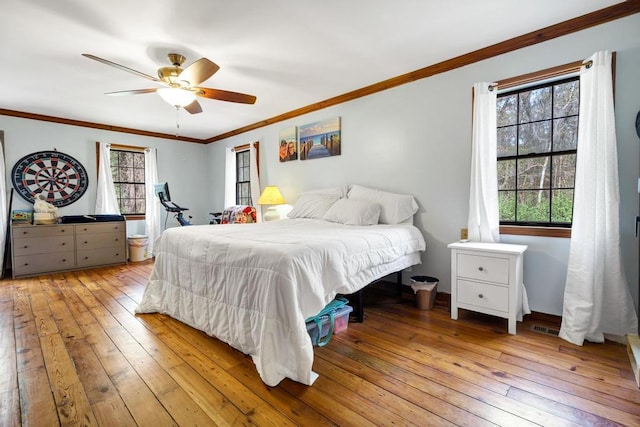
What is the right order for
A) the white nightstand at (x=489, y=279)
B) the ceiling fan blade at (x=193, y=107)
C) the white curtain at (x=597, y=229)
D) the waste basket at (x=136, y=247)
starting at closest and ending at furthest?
the white curtain at (x=597, y=229) < the white nightstand at (x=489, y=279) < the ceiling fan blade at (x=193, y=107) < the waste basket at (x=136, y=247)

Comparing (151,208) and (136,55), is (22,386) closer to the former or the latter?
(136,55)

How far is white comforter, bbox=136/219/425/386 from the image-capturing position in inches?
66.9

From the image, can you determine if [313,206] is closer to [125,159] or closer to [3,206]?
[125,159]

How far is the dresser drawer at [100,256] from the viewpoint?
4680mm

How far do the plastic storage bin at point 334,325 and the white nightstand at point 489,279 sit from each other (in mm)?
980

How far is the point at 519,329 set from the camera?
2.42m

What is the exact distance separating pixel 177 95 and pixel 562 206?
3573mm

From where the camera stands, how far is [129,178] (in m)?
5.70

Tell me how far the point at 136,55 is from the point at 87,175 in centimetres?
340

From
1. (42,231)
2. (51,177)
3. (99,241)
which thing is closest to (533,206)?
(99,241)

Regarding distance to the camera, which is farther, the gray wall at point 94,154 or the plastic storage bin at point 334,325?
the gray wall at point 94,154

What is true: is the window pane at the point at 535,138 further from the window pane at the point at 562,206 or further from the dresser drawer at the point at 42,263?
the dresser drawer at the point at 42,263

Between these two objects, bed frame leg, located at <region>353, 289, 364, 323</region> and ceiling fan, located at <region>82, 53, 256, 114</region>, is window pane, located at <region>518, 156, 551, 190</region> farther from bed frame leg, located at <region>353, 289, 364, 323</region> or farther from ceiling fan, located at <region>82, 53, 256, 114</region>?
ceiling fan, located at <region>82, 53, 256, 114</region>

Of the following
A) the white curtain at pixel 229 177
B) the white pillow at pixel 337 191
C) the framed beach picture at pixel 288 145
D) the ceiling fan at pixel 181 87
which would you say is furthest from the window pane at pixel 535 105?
the white curtain at pixel 229 177
